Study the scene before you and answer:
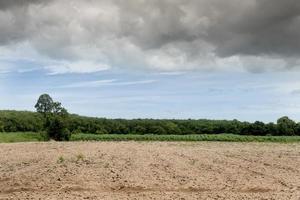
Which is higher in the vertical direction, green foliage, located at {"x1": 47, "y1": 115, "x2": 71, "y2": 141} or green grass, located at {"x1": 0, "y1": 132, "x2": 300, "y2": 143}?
green foliage, located at {"x1": 47, "y1": 115, "x2": 71, "y2": 141}

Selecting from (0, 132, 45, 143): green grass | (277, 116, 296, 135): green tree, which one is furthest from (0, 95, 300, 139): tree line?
(0, 132, 45, 143): green grass

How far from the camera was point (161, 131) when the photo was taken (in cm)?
5622

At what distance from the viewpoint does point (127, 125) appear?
193 ft

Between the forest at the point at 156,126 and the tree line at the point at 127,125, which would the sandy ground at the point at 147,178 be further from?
the forest at the point at 156,126

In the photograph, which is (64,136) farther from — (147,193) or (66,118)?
(147,193)

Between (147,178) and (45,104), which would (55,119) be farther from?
(147,178)

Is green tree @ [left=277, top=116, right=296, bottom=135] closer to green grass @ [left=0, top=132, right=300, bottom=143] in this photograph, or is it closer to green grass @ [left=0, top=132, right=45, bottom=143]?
green grass @ [left=0, top=132, right=300, bottom=143]

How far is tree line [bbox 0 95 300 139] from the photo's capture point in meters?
45.4

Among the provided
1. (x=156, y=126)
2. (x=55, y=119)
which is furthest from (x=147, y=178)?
(x=156, y=126)

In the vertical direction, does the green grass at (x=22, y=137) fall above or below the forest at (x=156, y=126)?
below

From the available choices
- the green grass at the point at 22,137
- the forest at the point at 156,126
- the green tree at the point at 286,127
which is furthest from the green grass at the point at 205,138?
the green tree at the point at 286,127

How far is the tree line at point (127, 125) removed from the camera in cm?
4538

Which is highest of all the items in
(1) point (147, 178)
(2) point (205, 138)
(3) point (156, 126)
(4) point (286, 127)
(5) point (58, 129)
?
(3) point (156, 126)

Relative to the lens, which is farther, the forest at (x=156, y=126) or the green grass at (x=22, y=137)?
the forest at (x=156, y=126)
